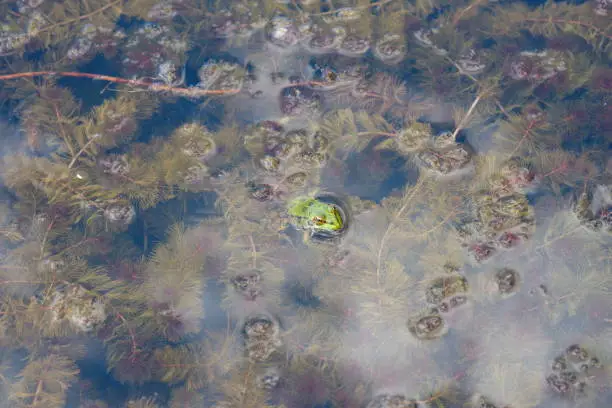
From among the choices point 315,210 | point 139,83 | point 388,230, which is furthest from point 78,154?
point 388,230

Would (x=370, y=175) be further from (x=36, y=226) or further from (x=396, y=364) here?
(x=36, y=226)

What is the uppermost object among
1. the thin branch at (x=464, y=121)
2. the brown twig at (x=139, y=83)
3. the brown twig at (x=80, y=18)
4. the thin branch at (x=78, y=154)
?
the brown twig at (x=80, y=18)

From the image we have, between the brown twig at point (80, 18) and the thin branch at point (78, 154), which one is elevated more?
the brown twig at point (80, 18)

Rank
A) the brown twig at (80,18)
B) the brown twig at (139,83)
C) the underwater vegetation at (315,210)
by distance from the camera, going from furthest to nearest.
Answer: the brown twig at (80,18) < the brown twig at (139,83) < the underwater vegetation at (315,210)

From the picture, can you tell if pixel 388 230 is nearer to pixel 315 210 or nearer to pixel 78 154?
pixel 315 210

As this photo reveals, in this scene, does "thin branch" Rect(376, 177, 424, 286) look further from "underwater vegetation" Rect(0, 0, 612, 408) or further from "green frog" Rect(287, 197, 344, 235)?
"green frog" Rect(287, 197, 344, 235)

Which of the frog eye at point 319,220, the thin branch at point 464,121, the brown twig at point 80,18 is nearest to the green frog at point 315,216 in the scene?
the frog eye at point 319,220

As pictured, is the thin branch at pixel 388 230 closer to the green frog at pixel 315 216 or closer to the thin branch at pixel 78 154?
the green frog at pixel 315 216

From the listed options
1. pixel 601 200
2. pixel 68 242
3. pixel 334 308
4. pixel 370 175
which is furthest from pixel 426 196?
pixel 68 242
